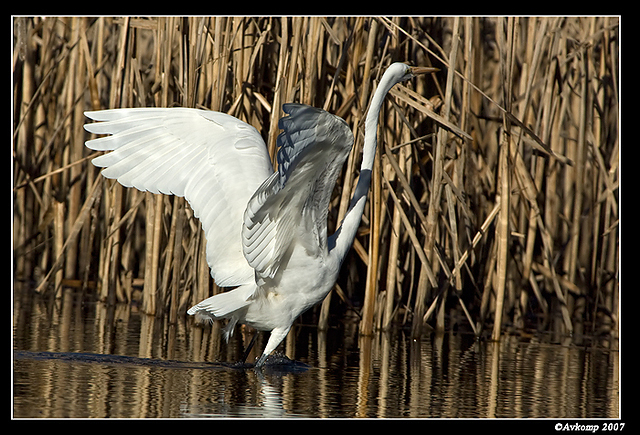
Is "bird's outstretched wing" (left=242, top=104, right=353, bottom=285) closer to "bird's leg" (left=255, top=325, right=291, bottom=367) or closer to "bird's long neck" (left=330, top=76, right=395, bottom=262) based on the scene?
"bird's long neck" (left=330, top=76, right=395, bottom=262)

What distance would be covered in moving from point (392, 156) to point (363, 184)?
1.30 meters

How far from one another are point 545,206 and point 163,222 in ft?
12.1

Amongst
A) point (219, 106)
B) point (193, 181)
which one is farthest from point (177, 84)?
point (193, 181)

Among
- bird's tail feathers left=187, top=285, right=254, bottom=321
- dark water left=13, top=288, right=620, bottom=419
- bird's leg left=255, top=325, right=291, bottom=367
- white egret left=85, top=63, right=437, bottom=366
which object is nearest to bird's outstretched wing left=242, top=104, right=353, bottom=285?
white egret left=85, top=63, right=437, bottom=366

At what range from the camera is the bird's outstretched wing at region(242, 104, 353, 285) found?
145 inches

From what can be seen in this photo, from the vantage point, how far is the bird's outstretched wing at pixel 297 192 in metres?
3.69

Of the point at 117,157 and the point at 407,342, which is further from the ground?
the point at 117,157

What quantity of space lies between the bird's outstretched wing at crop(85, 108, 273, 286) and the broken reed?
104cm

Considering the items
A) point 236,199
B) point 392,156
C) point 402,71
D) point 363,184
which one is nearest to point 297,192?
point 363,184

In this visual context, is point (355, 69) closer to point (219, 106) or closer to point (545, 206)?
point (219, 106)

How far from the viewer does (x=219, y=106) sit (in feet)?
21.2

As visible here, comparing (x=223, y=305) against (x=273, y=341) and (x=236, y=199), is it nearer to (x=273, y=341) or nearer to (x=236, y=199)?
Answer: (x=273, y=341)

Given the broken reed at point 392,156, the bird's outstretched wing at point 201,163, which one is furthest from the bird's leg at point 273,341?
the broken reed at point 392,156

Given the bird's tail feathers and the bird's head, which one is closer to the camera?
the bird's tail feathers
